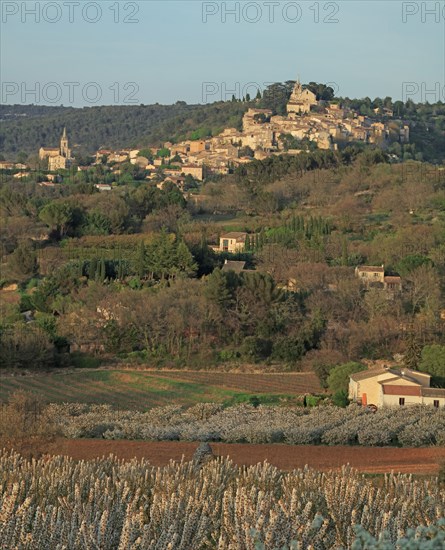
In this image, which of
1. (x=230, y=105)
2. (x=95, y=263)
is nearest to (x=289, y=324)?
(x=95, y=263)

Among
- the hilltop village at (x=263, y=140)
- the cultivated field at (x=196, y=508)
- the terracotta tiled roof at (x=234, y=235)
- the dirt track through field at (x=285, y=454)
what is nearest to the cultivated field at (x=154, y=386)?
the dirt track through field at (x=285, y=454)

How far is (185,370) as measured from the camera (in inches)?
1159

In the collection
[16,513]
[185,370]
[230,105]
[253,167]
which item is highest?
[230,105]

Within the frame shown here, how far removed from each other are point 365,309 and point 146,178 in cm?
4588

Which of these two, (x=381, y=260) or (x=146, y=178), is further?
(x=146, y=178)

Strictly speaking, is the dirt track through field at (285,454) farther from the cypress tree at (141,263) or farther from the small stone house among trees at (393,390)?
the cypress tree at (141,263)

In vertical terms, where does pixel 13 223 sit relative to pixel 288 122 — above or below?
below

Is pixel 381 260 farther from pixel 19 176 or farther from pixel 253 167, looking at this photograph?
pixel 19 176

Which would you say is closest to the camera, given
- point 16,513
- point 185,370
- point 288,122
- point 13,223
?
point 16,513

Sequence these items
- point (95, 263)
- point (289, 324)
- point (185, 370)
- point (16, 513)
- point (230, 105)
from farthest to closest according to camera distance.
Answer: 1. point (230, 105)
2. point (95, 263)
3. point (289, 324)
4. point (185, 370)
5. point (16, 513)

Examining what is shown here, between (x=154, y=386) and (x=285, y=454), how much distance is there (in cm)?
985

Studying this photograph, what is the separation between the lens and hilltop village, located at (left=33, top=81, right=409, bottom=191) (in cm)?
7944

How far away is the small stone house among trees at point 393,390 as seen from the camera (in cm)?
2433

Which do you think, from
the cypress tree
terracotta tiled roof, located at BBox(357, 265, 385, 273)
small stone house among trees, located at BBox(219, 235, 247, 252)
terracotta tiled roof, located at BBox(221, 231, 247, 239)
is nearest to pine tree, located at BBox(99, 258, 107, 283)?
the cypress tree
